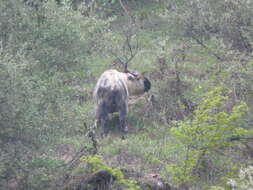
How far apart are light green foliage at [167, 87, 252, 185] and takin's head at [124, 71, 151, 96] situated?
15.6 ft

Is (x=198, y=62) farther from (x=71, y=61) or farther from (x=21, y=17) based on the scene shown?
(x=21, y=17)

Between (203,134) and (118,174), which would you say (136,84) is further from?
(118,174)

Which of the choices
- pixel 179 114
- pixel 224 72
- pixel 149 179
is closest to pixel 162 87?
pixel 179 114

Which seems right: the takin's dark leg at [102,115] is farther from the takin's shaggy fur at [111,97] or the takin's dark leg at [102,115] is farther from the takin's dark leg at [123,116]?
the takin's dark leg at [123,116]

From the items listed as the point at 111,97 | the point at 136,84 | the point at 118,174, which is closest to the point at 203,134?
the point at 118,174

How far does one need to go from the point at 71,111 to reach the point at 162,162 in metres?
2.20

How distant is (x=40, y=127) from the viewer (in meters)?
10.6

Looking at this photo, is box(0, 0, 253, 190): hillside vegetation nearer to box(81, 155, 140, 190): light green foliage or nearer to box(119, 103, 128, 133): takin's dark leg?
box(81, 155, 140, 190): light green foliage

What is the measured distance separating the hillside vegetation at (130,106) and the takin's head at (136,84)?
25 centimetres

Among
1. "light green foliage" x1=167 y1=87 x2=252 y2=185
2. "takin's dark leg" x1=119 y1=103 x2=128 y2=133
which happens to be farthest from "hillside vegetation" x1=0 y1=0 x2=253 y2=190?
"takin's dark leg" x1=119 y1=103 x2=128 y2=133

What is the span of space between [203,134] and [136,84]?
16.9ft

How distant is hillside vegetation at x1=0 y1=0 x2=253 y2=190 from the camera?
32.4 feet

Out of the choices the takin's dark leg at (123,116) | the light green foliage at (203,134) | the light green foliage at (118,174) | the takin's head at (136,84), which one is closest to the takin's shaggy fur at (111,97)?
Result: the takin's dark leg at (123,116)

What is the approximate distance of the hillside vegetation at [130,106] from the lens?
9.88m
